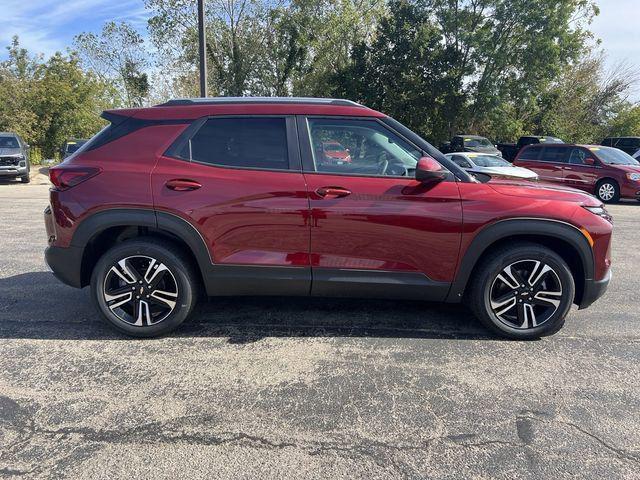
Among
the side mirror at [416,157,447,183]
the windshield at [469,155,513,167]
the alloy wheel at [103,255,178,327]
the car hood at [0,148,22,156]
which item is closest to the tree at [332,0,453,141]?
the windshield at [469,155,513,167]

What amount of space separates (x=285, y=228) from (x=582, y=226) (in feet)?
7.44

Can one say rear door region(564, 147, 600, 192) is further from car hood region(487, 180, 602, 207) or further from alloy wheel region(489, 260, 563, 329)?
alloy wheel region(489, 260, 563, 329)

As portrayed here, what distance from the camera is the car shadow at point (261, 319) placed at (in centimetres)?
389

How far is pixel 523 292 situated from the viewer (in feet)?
12.2

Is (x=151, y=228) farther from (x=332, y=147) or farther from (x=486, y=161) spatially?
(x=486, y=161)

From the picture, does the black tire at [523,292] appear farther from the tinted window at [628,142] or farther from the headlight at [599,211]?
the tinted window at [628,142]

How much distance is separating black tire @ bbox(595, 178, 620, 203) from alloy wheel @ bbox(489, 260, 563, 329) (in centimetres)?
1171

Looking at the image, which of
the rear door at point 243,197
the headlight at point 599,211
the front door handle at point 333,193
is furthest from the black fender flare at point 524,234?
the rear door at point 243,197

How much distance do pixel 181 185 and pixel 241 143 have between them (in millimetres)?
569

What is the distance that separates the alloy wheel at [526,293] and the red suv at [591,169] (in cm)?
1134

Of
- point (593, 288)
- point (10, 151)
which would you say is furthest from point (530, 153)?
point (10, 151)

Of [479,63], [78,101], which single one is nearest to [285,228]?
[479,63]

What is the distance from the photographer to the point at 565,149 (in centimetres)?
1395

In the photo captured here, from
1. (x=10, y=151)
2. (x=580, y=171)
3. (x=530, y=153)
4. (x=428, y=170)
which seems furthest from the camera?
(x=10, y=151)
